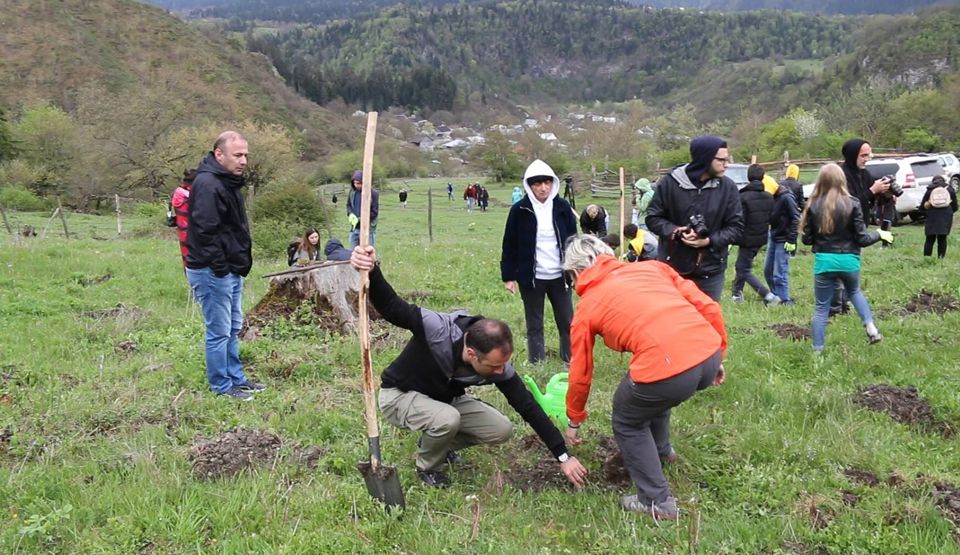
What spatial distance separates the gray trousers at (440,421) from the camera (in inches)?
144

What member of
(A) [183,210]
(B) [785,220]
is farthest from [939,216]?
(A) [183,210]

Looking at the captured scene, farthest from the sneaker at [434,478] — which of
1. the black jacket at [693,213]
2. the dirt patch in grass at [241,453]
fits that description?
the black jacket at [693,213]

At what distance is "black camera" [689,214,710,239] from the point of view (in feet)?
15.9

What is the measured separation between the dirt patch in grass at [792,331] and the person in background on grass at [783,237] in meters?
1.63

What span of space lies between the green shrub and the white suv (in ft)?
116

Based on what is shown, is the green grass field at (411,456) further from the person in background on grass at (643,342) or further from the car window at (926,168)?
the car window at (926,168)

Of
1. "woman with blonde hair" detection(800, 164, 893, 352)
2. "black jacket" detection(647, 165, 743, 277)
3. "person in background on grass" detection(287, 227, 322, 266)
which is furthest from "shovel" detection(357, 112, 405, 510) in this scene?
"person in background on grass" detection(287, 227, 322, 266)

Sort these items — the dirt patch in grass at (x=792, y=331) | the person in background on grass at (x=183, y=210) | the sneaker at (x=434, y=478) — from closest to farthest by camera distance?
1. the sneaker at (x=434, y=478)
2. the person in background on grass at (x=183, y=210)
3. the dirt patch in grass at (x=792, y=331)

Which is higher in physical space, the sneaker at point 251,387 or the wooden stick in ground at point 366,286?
the wooden stick in ground at point 366,286

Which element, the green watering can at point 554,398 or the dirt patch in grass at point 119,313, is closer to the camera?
the green watering can at point 554,398

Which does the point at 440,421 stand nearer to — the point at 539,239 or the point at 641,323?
the point at 641,323

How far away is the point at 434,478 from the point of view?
3.90 meters

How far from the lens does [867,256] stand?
11891mm

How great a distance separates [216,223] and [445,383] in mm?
2415
